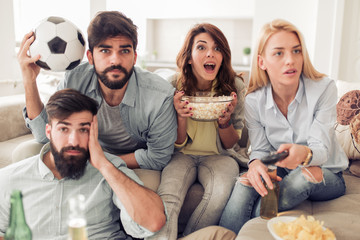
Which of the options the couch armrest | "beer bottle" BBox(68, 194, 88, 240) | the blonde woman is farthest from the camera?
the couch armrest

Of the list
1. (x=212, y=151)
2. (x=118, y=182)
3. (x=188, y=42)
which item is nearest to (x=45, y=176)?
(x=118, y=182)

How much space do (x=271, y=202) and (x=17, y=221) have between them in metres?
0.97

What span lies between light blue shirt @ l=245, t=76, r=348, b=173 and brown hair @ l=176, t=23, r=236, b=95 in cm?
23

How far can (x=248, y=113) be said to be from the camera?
1.72m

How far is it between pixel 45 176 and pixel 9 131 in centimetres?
139

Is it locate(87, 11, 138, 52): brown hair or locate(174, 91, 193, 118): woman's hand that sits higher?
locate(87, 11, 138, 52): brown hair

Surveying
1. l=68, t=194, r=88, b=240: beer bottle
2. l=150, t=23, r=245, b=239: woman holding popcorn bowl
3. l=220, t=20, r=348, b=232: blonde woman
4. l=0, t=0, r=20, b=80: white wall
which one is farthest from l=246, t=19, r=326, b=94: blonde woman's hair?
l=0, t=0, r=20, b=80: white wall

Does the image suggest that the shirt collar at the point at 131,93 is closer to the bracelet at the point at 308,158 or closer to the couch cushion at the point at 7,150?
the bracelet at the point at 308,158

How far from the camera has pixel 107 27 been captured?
152 cm

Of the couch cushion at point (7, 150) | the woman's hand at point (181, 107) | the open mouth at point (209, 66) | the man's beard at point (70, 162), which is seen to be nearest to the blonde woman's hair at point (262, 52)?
the open mouth at point (209, 66)

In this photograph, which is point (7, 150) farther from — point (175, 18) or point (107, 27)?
point (175, 18)

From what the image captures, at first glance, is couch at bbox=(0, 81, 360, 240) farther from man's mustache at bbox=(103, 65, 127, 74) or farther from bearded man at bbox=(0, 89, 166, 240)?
man's mustache at bbox=(103, 65, 127, 74)

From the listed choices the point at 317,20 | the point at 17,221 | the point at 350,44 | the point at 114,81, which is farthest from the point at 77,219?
the point at 350,44

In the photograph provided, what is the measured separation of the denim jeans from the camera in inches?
61.8
